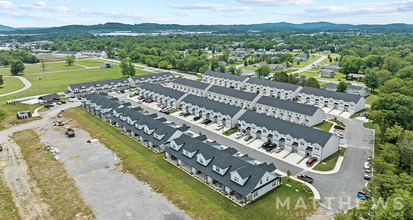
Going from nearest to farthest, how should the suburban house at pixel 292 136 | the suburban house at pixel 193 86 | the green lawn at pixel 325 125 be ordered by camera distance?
A: the suburban house at pixel 292 136 → the green lawn at pixel 325 125 → the suburban house at pixel 193 86

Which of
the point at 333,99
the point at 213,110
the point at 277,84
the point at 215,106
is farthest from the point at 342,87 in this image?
the point at 213,110

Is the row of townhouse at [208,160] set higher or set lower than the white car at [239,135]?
higher

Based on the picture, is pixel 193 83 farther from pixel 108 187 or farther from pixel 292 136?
pixel 108 187

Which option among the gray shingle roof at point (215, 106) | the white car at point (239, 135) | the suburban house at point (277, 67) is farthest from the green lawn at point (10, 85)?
the suburban house at point (277, 67)

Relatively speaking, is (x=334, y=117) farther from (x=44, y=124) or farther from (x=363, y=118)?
(x=44, y=124)

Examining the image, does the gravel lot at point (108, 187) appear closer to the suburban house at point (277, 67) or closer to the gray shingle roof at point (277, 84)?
the gray shingle roof at point (277, 84)

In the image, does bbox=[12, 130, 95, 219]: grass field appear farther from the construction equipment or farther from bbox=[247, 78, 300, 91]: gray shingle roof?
bbox=[247, 78, 300, 91]: gray shingle roof

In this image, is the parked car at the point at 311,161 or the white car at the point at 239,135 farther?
the white car at the point at 239,135
